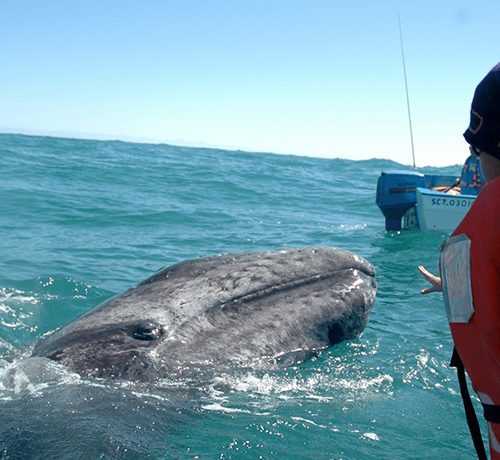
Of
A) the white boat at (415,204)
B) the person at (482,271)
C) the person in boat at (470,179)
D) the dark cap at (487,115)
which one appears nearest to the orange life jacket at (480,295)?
the person at (482,271)

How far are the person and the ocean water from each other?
2403 mm

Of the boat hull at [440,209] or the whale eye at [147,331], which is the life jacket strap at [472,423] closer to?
the whale eye at [147,331]

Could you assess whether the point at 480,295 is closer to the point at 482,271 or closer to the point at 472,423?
the point at 482,271

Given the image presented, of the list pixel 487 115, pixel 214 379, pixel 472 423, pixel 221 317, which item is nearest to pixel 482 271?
pixel 487 115

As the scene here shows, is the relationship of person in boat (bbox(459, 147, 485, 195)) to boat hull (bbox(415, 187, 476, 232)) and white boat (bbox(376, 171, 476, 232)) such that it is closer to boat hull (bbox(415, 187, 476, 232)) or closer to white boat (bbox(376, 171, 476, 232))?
white boat (bbox(376, 171, 476, 232))

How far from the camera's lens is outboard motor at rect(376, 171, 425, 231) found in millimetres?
17062

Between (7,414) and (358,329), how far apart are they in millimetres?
3266

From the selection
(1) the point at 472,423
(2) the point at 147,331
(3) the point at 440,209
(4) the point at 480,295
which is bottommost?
(2) the point at 147,331

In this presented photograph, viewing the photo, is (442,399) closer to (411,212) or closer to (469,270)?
(469,270)

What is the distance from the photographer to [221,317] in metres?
5.21

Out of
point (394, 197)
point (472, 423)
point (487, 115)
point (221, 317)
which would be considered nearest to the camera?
point (487, 115)

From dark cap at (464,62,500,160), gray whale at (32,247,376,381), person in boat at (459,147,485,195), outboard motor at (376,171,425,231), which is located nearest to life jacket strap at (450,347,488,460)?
dark cap at (464,62,500,160)

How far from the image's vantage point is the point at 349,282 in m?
6.14

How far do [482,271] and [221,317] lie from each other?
3399mm
